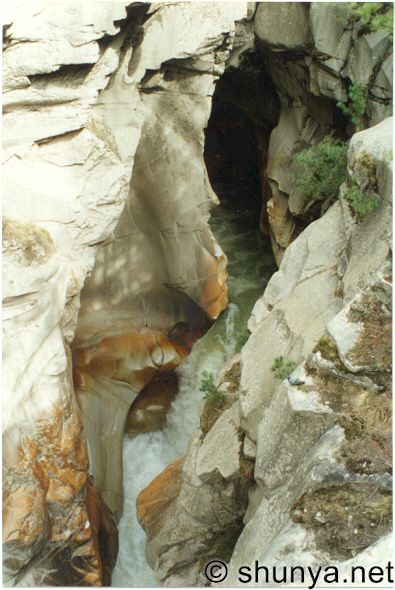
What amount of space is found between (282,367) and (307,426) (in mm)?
1300

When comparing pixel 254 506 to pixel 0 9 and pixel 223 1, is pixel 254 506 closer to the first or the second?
pixel 0 9

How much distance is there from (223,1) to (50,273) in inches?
165

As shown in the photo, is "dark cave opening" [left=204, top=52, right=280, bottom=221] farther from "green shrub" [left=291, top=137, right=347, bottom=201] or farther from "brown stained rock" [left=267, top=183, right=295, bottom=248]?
"green shrub" [left=291, top=137, right=347, bottom=201]

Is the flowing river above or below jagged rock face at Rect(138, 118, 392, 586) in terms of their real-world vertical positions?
below

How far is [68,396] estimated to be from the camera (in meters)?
7.05

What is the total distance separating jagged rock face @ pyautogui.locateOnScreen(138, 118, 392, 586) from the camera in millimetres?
4242

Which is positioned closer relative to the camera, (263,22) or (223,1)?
(223,1)

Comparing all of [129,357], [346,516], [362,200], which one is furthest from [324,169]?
[346,516]

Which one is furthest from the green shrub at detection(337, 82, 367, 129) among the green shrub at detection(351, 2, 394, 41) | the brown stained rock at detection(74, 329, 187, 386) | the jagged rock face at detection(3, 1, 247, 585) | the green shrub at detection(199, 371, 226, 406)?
the brown stained rock at detection(74, 329, 187, 386)

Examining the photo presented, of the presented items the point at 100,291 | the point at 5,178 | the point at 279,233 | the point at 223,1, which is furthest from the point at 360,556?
the point at 279,233

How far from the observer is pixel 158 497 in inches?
322

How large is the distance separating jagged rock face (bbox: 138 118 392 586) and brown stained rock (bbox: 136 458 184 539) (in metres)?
0.09

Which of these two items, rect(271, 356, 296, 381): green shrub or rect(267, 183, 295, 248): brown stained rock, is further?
rect(267, 183, 295, 248): brown stained rock

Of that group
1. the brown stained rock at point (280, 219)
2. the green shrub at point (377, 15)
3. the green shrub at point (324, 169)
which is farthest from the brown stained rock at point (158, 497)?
the green shrub at point (377, 15)
